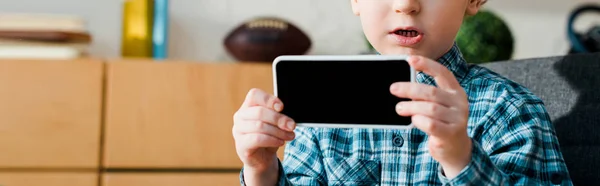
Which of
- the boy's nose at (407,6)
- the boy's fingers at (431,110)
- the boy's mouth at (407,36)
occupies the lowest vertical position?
the boy's fingers at (431,110)

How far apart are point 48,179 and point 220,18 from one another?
72 cm

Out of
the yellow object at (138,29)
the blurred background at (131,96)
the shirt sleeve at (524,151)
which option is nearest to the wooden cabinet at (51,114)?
the blurred background at (131,96)

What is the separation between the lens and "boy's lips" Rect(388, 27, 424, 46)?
0.91m

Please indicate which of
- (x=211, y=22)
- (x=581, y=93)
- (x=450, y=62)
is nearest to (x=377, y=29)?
(x=450, y=62)

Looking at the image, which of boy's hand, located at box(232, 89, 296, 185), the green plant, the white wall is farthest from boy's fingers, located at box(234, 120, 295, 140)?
the white wall

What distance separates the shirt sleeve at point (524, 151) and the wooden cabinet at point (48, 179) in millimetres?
1322

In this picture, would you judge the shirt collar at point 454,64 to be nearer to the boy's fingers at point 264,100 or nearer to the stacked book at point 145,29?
the boy's fingers at point 264,100

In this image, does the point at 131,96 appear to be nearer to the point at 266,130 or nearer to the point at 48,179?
the point at 48,179

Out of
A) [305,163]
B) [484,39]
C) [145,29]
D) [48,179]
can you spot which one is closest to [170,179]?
[48,179]

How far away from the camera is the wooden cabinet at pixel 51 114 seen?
2.01m

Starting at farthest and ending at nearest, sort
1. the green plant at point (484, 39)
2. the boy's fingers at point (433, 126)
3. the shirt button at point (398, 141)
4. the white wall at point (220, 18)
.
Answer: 1. the white wall at point (220, 18)
2. the green plant at point (484, 39)
3. the shirt button at point (398, 141)
4. the boy's fingers at point (433, 126)

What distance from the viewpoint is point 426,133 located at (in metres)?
0.93

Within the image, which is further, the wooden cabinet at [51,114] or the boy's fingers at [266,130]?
the wooden cabinet at [51,114]

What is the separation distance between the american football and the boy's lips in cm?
119
